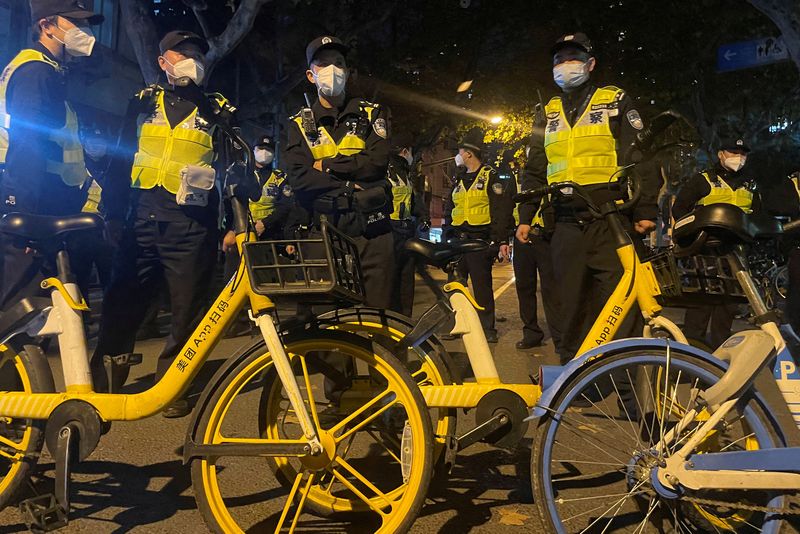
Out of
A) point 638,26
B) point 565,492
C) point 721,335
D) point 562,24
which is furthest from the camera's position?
point 562,24

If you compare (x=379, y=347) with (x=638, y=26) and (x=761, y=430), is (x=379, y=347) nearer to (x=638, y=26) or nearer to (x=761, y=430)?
(x=761, y=430)

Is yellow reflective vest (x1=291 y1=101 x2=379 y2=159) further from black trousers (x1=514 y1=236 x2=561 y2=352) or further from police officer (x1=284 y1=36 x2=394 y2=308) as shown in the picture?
black trousers (x1=514 y1=236 x2=561 y2=352)

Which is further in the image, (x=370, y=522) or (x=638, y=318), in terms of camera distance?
(x=638, y=318)

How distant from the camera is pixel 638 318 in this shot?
9.70 ft

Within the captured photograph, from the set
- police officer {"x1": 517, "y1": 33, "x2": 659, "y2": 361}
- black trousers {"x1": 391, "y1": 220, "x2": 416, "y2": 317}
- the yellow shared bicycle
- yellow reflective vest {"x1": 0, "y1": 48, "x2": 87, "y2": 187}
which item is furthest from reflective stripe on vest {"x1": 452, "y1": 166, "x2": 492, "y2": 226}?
the yellow shared bicycle

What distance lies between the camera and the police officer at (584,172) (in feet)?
11.6

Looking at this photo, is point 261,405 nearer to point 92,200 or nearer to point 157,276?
point 157,276

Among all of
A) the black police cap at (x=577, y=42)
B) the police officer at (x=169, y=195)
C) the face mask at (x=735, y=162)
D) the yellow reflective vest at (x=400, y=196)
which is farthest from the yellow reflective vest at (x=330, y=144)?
the yellow reflective vest at (x=400, y=196)

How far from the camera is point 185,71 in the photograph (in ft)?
11.3

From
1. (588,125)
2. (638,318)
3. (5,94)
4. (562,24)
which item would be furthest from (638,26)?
(5,94)

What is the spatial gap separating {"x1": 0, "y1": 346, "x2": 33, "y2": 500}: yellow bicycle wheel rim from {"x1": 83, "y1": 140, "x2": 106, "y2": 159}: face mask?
5.00 ft

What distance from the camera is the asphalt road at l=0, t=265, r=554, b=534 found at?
2529mm

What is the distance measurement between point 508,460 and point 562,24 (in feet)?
45.3

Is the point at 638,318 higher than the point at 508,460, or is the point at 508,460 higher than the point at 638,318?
the point at 638,318
